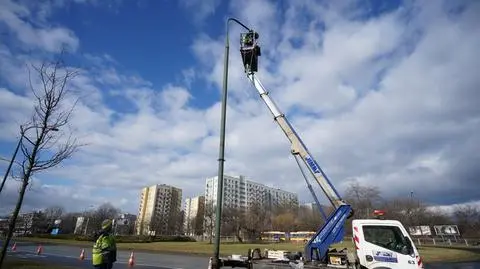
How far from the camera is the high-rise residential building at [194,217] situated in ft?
340

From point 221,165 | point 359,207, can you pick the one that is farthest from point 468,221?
point 221,165

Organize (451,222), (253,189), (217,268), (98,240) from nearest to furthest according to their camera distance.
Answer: (217,268)
(98,240)
(451,222)
(253,189)

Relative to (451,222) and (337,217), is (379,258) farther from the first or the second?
(451,222)

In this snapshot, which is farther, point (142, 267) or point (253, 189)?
point (253, 189)

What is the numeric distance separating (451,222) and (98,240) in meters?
109

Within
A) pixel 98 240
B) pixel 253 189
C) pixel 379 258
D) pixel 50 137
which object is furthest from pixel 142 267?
pixel 253 189

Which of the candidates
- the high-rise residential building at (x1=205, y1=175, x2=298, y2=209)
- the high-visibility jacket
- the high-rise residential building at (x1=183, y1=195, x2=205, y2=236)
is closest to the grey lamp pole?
the high-visibility jacket

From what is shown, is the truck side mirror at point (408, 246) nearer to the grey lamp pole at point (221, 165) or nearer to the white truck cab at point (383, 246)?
the white truck cab at point (383, 246)

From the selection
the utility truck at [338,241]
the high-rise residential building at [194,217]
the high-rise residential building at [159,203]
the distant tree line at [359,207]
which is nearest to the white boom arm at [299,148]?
the utility truck at [338,241]

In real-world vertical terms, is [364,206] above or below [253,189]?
below

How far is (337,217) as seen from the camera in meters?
12.4

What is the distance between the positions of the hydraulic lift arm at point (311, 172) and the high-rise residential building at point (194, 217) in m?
82.4

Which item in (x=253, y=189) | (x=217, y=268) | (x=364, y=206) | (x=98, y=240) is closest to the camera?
(x=217, y=268)

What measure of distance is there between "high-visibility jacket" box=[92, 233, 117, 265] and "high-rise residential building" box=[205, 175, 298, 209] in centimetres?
11115
